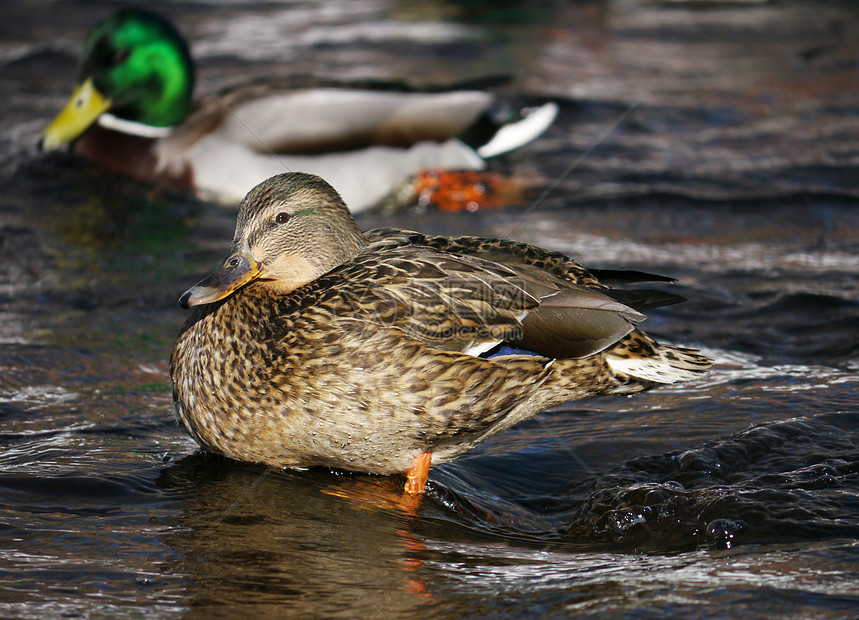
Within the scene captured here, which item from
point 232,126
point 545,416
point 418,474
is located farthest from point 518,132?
point 418,474

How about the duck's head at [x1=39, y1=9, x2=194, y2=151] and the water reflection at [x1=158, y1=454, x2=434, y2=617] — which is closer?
the water reflection at [x1=158, y1=454, x2=434, y2=617]

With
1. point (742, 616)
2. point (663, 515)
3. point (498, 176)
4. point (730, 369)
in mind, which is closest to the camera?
point (742, 616)

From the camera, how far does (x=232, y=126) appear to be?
8.42 metres

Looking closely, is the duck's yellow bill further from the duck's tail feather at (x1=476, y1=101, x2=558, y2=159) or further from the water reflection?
the water reflection

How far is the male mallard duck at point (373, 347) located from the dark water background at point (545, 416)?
10.4 inches

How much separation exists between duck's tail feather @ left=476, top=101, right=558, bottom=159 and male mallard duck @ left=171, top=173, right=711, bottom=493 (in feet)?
15.8

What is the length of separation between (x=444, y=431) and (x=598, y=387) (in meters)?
0.71

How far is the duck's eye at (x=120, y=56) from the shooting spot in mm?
8719

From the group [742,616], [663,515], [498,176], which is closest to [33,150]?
[498,176]

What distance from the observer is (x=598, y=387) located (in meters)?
4.61

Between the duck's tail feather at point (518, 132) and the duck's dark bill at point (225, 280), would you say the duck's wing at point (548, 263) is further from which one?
the duck's tail feather at point (518, 132)

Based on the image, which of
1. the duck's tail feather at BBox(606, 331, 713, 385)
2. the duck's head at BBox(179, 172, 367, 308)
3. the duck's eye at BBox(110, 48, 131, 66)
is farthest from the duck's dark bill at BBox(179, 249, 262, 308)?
the duck's eye at BBox(110, 48, 131, 66)

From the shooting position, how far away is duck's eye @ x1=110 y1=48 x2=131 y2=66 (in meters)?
8.72

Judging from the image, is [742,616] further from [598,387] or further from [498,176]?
[498,176]
